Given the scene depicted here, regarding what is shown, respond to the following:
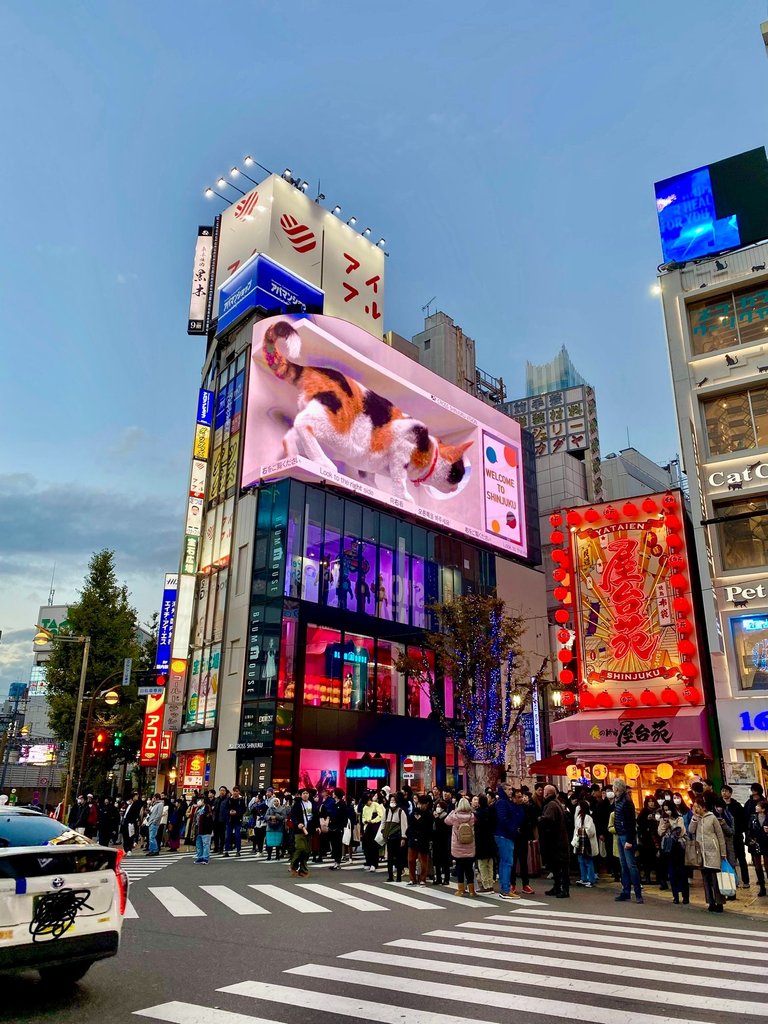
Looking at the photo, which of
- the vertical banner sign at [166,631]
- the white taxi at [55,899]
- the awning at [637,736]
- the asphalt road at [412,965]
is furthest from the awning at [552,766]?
the vertical banner sign at [166,631]

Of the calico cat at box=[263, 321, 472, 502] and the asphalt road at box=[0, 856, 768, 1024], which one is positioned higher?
the calico cat at box=[263, 321, 472, 502]

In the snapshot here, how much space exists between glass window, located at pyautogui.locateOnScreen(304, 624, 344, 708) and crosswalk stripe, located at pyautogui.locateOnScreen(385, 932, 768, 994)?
2512 centimetres

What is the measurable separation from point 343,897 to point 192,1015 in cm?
829

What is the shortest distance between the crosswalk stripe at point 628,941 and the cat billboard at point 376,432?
2696 centimetres

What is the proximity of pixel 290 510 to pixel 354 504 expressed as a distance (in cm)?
478

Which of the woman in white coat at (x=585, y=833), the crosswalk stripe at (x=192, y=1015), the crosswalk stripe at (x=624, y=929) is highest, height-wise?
the woman in white coat at (x=585, y=833)

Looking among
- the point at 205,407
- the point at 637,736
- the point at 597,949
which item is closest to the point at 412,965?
the point at 597,949

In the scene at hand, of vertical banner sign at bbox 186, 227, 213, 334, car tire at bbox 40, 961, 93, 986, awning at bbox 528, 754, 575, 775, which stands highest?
vertical banner sign at bbox 186, 227, 213, 334

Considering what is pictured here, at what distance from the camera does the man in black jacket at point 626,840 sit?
43.2ft

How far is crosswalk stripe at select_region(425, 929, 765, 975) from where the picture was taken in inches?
318

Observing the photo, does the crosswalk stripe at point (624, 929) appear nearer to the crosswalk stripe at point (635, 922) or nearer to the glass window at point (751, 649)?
the crosswalk stripe at point (635, 922)

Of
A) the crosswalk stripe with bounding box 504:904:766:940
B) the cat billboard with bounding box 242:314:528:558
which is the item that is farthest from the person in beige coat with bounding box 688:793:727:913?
the cat billboard with bounding box 242:314:528:558

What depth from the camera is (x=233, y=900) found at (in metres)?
12.9

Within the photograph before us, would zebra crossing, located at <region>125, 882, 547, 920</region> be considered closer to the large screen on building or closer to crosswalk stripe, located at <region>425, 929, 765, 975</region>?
crosswalk stripe, located at <region>425, 929, 765, 975</region>
